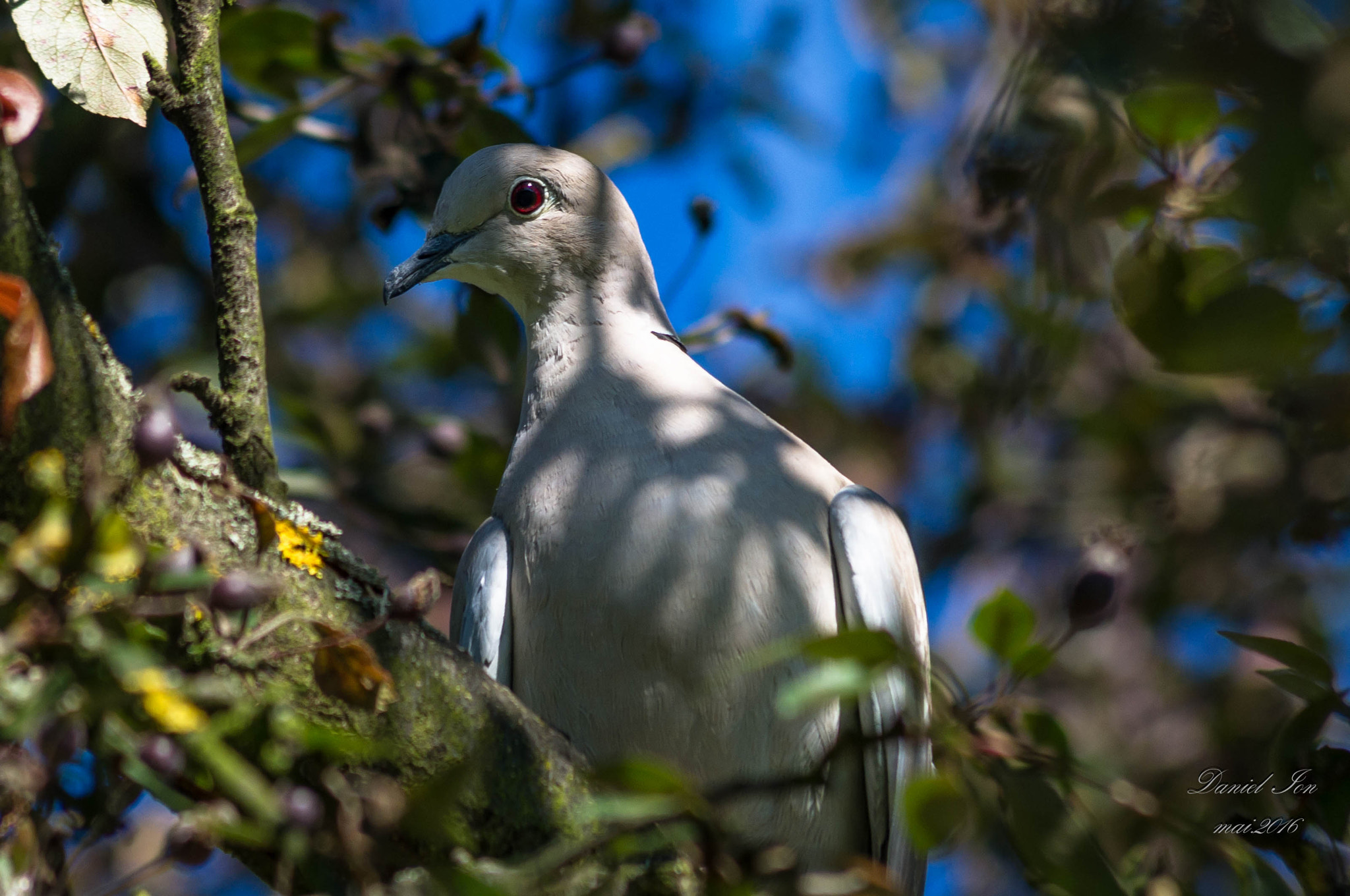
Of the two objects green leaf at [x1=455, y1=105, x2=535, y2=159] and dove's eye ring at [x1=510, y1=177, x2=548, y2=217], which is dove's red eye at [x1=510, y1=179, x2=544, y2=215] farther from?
green leaf at [x1=455, y1=105, x2=535, y2=159]

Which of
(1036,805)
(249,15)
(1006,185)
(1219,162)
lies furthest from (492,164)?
(1036,805)

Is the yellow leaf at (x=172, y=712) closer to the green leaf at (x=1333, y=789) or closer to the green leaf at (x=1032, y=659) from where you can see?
the green leaf at (x=1032, y=659)

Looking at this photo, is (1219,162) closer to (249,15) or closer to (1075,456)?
(249,15)

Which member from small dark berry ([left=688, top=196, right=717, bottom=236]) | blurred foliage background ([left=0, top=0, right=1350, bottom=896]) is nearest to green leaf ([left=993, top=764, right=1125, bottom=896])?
blurred foliage background ([left=0, top=0, right=1350, bottom=896])

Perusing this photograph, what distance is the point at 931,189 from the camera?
6496 mm

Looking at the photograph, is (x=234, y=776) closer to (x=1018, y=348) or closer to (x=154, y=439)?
(x=154, y=439)

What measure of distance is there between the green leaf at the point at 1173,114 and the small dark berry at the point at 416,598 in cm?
122

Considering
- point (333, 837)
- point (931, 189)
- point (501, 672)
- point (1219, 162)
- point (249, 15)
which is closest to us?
point (333, 837)

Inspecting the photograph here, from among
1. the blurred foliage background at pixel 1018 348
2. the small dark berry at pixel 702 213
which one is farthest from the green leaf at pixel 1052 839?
the small dark berry at pixel 702 213

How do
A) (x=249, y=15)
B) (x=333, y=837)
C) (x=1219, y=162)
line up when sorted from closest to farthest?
(x=333, y=837)
(x=1219, y=162)
(x=249, y=15)

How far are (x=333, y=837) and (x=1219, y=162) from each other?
1.84 m

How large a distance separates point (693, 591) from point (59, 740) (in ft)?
4.70

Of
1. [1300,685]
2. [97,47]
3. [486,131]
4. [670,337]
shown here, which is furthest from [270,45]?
[1300,685]

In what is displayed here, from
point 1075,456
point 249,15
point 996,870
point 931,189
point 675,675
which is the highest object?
point 249,15
